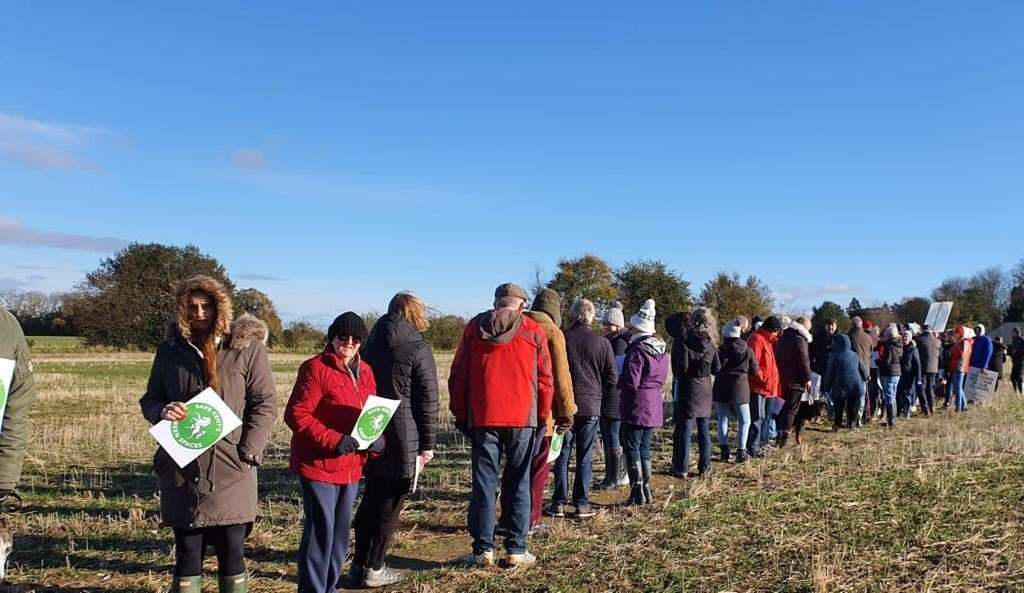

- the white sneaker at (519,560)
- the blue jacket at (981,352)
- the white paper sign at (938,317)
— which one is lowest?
the white sneaker at (519,560)

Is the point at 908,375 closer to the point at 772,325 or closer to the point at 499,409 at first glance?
the point at 772,325

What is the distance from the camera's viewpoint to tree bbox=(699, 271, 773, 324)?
3659cm

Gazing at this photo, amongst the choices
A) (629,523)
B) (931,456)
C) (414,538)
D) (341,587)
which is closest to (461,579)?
(341,587)

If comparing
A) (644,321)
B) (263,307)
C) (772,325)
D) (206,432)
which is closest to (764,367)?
(772,325)

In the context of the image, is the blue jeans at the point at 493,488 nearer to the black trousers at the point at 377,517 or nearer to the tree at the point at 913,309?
the black trousers at the point at 377,517

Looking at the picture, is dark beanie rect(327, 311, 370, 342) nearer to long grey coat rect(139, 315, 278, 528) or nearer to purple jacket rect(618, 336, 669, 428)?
long grey coat rect(139, 315, 278, 528)

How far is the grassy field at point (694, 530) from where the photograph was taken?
5406 millimetres

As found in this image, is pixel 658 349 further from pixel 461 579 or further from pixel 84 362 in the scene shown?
pixel 84 362

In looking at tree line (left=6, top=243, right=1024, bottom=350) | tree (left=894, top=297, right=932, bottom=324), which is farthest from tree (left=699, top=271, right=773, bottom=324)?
tree (left=894, top=297, right=932, bottom=324)

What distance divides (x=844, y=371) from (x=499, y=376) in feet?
29.7

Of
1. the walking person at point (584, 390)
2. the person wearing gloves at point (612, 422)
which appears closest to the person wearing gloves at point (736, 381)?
the person wearing gloves at point (612, 422)

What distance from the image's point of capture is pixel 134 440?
11984 mm

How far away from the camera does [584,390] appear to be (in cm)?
760

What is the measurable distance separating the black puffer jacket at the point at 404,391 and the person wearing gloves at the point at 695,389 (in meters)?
4.28
